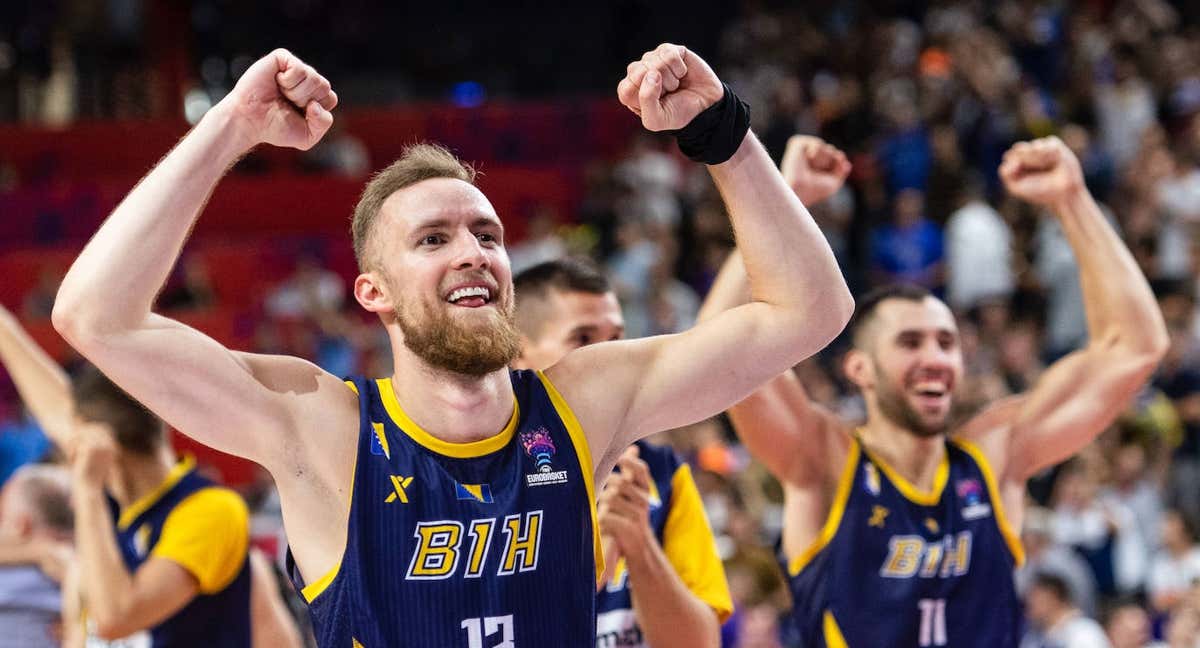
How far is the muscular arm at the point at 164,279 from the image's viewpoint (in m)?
3.37

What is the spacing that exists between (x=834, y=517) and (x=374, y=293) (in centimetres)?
228

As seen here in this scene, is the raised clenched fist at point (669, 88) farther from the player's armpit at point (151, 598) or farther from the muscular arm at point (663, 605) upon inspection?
the player's armpit at point (151, 598)

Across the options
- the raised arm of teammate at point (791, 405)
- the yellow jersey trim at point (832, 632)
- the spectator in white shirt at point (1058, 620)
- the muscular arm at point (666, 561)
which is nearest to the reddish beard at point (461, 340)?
the muscular arm at point (666, 561)

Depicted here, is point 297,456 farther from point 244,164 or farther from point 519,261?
point 244,164

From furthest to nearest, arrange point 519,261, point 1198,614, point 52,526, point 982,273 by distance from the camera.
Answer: point 519,261, point 982,273, point 1198,614, point 52,526

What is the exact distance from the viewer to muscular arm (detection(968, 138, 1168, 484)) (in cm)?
578

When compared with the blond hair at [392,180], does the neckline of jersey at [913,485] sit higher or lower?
lower

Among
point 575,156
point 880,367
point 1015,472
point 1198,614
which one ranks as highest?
point 575,156

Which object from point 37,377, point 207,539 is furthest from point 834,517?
point 37,377

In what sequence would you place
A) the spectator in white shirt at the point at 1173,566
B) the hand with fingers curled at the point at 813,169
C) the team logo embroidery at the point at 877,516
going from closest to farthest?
the hand with fingers curled at the point at 813,169 < the team logo embroidery at the point at 877,516 < the spectator in white shirt at the point at 1173,566

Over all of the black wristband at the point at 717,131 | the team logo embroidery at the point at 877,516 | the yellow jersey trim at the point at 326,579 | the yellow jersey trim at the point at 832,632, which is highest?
the black wristband at the point at 717,131

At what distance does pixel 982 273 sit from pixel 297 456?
1052 centimetres

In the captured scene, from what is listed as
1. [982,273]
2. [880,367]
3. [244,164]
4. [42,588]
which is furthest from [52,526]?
[244,164]

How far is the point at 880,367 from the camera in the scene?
18.9 ft
